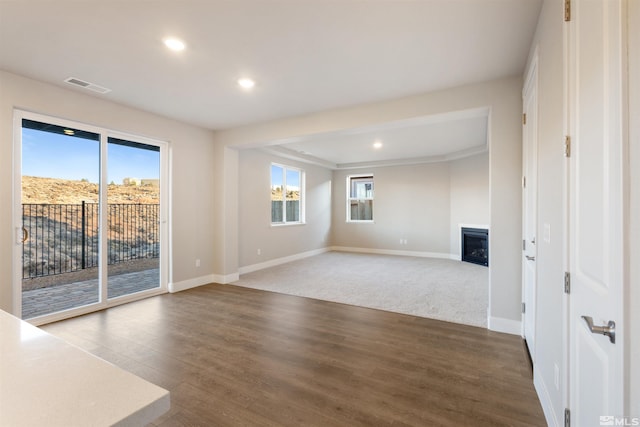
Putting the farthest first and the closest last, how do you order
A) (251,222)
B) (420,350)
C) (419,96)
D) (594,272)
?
(251,222)
(419,96)
(420,350)
(594,272)

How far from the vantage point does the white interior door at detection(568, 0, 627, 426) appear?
844 mm

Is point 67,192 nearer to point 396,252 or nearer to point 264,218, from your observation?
point 264,218

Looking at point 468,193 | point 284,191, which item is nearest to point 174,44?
point 284,191

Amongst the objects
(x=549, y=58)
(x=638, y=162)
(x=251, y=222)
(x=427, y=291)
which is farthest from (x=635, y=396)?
(x=251, y=222)

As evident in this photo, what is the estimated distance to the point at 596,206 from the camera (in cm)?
103

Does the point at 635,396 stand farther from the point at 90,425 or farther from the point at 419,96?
the point at 419,96

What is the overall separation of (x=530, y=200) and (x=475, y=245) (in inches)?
188

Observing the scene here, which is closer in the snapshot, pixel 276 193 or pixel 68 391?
pixel 68 391

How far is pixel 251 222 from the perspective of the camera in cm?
598

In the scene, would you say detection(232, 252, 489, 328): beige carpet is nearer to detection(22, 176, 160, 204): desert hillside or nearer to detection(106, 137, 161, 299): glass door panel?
detection(106, 137, 161, 299): glass door panel

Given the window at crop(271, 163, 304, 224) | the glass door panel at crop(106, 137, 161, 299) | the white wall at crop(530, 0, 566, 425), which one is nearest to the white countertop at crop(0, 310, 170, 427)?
the white wall at crop(530, 0, 566, 425)

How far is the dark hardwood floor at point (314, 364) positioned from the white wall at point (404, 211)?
4.65m

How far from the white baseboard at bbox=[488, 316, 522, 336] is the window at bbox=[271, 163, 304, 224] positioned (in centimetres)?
480

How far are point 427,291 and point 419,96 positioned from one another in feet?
9.47
